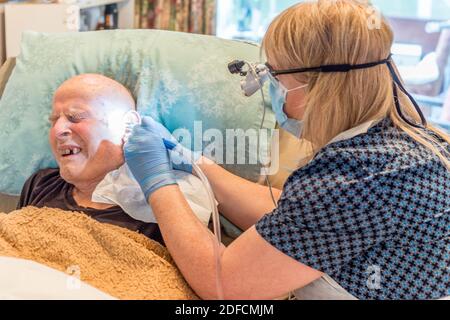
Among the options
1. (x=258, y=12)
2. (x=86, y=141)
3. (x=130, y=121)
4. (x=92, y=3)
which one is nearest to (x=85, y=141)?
(x=86, y=141)

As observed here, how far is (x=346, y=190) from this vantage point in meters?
0.94

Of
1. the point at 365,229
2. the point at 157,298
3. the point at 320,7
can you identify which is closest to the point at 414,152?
the point at 365,229

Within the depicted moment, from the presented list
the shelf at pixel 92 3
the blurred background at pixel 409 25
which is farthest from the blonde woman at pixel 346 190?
the blurred background at pixel 409 25

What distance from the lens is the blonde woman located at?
95 cm

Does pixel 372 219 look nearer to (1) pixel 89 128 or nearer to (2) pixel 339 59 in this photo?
(2) pixel 339 59

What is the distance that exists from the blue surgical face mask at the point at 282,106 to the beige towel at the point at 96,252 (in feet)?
1.11

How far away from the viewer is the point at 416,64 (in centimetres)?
337

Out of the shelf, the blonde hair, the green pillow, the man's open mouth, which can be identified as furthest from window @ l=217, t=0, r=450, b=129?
the blonde hair

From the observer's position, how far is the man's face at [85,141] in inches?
54.1

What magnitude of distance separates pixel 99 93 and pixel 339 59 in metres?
0.63

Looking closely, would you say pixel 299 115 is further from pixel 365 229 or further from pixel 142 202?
pixel 142 202

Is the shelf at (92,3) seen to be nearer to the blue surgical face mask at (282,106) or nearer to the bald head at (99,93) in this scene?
the bald head at (99,93)

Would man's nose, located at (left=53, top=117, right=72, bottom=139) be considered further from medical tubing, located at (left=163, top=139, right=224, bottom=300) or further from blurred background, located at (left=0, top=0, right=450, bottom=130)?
blurred background, located at (left=0, top=0, right=450, bottom=130)

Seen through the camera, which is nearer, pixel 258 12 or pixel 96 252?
pixel 96 252
